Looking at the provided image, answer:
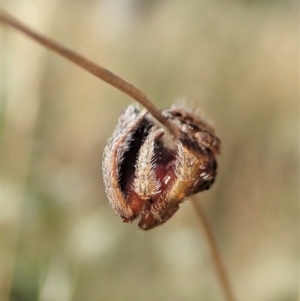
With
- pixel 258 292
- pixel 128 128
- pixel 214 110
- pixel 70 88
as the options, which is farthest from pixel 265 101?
pixel 128 128

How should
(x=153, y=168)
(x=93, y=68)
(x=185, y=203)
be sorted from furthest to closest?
(x=185, y=203)
(x=153, y=168)
(x=93, y=68)

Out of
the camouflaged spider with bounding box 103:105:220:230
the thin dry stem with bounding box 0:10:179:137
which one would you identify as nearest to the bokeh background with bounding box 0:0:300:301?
the camouflaged spider with bounding box 103:105:220:230

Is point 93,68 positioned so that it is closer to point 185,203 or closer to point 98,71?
point 98,71

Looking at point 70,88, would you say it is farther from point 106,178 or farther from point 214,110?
point 106,178

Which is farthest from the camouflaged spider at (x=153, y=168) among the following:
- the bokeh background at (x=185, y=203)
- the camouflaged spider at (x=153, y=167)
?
the bokeh background at (x=185, y=203)

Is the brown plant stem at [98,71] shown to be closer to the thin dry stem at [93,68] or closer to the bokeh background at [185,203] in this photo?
the thin dry stem at [93,68]

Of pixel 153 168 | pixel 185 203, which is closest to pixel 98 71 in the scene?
pixel 153 168

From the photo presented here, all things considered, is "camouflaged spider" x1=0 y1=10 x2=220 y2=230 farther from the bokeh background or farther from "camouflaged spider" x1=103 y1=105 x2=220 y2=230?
the bokeh background
